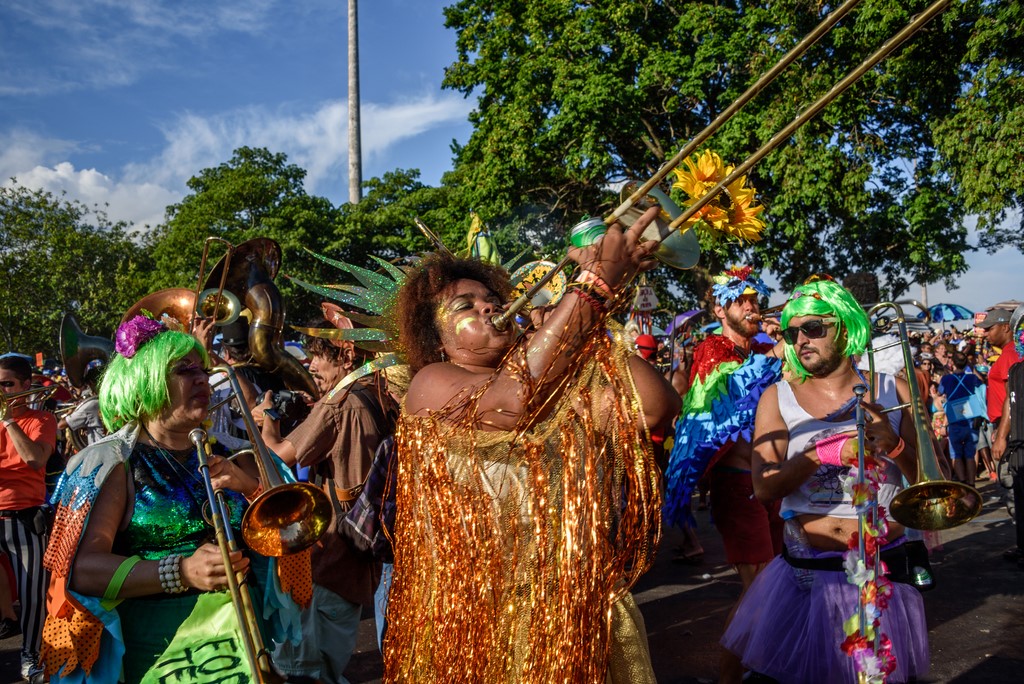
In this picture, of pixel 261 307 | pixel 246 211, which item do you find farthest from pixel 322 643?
pixel 246 211

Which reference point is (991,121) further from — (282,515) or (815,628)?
(282,515)

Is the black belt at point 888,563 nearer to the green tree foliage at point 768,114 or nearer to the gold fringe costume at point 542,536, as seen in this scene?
the gold fringe costume at point 542,536

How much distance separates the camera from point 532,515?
2217 mm

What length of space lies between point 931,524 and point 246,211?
32742 millimetres

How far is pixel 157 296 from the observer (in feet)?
18.0

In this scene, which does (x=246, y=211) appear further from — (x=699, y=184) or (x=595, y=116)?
(x=699, y=184)

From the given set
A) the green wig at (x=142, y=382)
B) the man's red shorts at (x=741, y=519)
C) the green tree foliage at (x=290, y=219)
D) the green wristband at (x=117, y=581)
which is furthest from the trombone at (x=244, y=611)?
the green tree foliage at (x=290, y=219)

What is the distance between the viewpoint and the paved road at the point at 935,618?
15.5ft

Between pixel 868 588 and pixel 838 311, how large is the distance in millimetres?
1073

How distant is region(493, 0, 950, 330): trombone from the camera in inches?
60.3

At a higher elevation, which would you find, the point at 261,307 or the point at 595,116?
the point at 595,116

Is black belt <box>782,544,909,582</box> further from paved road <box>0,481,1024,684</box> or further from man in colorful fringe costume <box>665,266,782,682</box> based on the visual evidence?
paved road <box>0,481,1024,684</box>

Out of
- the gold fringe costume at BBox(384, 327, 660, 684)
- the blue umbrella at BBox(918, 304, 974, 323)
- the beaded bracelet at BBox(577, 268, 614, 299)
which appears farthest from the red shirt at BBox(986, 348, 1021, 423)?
the blue umbrella at BBox(918, 304, 974, 323)

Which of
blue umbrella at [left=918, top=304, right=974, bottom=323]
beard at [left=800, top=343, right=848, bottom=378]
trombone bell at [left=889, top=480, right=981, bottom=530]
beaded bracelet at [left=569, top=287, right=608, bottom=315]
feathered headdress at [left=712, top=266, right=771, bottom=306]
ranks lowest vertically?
trombone bell at [left=889, top=480, right=981, bottom=530]
